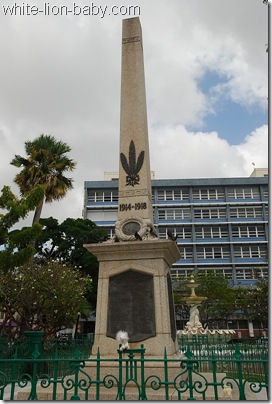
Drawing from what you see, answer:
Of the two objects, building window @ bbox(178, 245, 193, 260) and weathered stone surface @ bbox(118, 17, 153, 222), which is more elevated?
building window @ bbox(178, 245, 193, 260)

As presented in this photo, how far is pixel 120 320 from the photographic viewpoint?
28.0 ft

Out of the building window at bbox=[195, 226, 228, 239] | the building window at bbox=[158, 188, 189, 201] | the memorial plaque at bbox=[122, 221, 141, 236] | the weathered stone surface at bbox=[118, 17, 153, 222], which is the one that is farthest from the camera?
the building window at bbox=[158, 188, 189, 201]

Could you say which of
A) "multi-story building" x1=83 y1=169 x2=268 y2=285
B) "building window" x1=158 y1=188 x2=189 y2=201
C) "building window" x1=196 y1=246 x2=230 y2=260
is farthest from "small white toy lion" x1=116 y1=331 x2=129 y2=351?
"building window" x1=158 y1=188 x2=189 y2=201

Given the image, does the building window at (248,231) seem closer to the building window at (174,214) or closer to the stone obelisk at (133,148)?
the building window at (174,214)

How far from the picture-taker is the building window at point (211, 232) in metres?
56.6

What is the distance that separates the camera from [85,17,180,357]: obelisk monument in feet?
27.6

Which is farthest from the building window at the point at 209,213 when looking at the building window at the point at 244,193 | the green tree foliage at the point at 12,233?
the green tree foliage at the point at 12,233

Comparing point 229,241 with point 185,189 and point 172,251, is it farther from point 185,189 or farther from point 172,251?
point 172,251

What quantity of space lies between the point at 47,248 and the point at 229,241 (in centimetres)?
2922

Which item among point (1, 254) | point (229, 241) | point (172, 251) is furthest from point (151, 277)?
point (229, 241)

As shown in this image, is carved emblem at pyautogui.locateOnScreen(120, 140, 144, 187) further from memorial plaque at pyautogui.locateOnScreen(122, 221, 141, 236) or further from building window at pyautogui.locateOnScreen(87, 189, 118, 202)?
building window at pyautogui.locateOnScreen(87, 189, 118, 202)

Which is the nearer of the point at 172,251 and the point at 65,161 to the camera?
the point at 172,251

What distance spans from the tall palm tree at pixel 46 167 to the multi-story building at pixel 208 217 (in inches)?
1141

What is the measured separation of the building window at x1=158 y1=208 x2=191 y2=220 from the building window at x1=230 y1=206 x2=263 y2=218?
6.52 m
